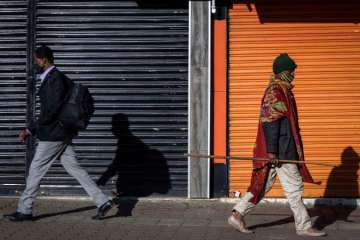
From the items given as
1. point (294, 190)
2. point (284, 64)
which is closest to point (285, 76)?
point (284, 64)

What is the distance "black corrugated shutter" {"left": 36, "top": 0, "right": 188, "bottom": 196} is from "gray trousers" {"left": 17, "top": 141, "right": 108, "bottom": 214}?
5.10 ft

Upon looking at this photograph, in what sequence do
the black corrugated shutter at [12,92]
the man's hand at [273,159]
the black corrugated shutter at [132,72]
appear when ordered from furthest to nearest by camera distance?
the black corrugated shutter at [12,92], the black corrugated shutter at [132,72], the man's hand at [273,159]

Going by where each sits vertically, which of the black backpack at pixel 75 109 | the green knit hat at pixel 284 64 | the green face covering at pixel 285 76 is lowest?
the black backpack at pixel 75 109

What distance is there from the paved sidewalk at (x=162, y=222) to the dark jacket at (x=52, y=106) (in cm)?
103

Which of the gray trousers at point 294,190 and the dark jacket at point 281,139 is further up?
the dark jacket at point 281,139

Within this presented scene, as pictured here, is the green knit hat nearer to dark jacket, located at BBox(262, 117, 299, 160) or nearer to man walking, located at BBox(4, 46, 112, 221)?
dark jacket, located at BBox(262, 117, 299, 160)

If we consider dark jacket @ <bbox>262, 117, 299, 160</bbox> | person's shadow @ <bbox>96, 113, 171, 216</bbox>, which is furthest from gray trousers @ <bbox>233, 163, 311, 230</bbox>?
person's shadow @ <bbox>96, 113, 171, 216</bbox>

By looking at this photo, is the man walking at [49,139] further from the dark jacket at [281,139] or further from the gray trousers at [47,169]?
the dark jacket at [281,139]

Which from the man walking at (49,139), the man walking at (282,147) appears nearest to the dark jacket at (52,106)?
the man walking at (49,139)

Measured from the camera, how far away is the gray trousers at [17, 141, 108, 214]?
8.62 meters

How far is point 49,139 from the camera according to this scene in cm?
858

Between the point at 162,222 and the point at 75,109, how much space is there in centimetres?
166

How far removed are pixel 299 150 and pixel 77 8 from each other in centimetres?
391

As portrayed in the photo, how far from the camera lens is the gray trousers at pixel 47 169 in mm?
8617
